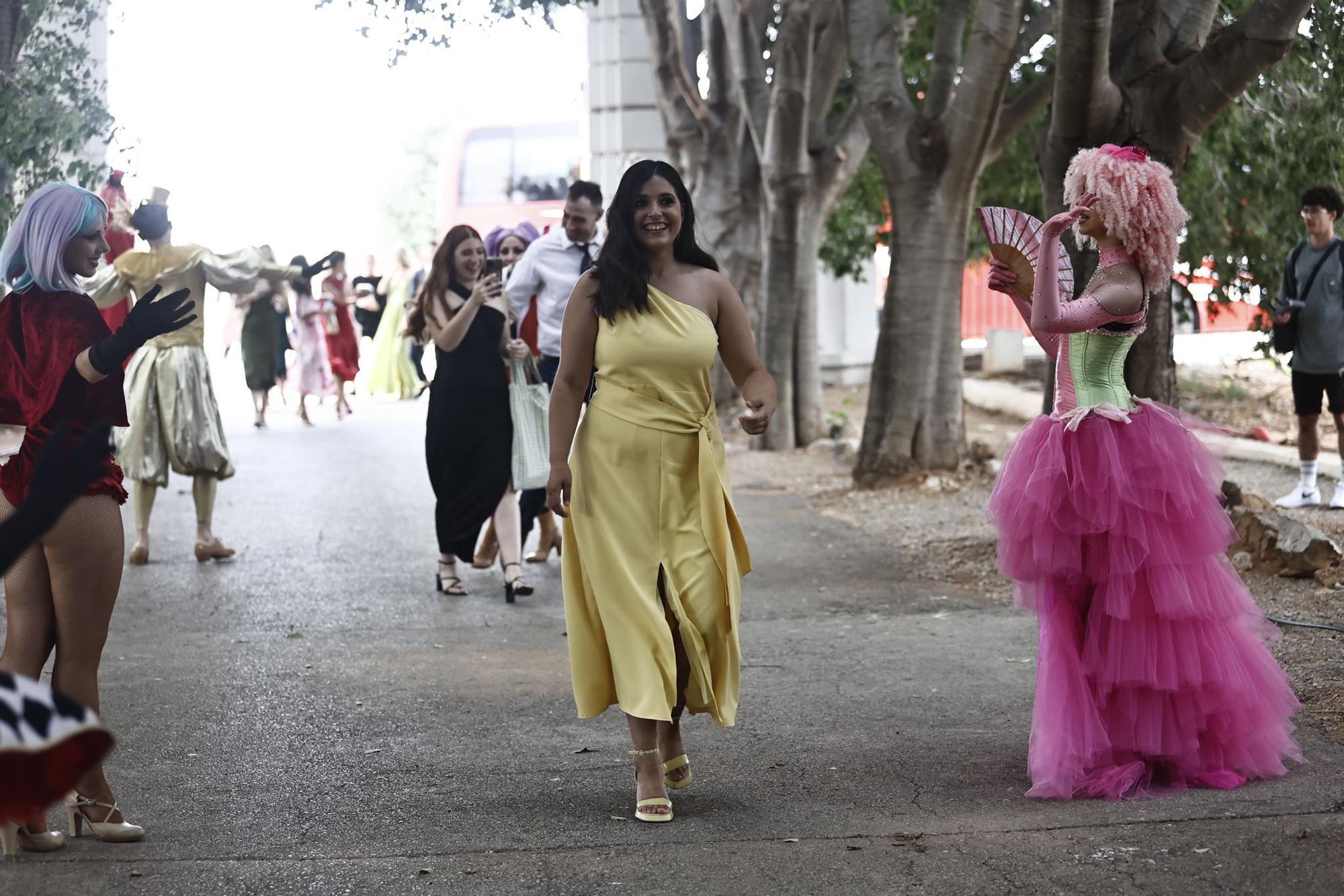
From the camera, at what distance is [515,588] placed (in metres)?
9.16

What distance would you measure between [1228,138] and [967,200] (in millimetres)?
3144

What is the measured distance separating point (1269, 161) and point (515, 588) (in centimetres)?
730

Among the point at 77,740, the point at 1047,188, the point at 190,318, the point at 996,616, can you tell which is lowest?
the point at 996,616

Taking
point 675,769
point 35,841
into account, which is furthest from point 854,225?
point 35,841

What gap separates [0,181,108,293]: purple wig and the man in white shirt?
4885 millimetres

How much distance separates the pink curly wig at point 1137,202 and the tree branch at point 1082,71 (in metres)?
3.51

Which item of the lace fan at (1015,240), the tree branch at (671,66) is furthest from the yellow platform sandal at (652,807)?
the tree branch at (671,66)

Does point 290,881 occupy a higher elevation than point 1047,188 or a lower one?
lower

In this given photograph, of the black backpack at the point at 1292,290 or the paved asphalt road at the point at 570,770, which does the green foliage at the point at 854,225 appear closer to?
the black backpack at the point at 1292,290

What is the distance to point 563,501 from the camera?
529 cm

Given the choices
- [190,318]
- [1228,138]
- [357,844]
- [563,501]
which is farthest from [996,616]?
[1228,138]

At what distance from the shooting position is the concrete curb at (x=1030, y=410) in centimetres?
1423

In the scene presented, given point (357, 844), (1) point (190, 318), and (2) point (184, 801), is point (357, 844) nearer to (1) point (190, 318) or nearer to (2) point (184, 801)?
(2) point (184, 801)

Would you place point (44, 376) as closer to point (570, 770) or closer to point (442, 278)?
point (570, 770)
